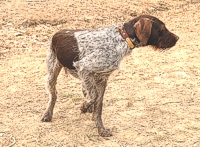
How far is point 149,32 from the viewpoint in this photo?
5.07 metres

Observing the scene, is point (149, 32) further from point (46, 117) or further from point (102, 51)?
point (46, 117)

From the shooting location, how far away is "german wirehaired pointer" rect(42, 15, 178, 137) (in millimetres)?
5047

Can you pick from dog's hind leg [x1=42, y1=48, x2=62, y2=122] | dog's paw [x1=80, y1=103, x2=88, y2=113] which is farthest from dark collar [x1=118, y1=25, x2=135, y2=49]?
dog's paw [x1=80, y1=103, x2=88, y2=113]

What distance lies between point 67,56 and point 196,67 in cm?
361

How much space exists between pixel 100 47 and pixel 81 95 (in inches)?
73.7

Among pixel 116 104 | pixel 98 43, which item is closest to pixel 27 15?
pixel 116 104

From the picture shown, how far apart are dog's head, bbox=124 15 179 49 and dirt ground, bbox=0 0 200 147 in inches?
23.4

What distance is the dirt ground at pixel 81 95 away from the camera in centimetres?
545

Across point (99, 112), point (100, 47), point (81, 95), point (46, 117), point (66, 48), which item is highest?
point (100, 47)

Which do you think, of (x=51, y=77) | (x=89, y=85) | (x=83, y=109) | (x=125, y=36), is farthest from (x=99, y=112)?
(x=125, y=36)

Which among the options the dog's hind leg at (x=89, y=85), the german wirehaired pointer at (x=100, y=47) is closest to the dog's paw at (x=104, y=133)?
the german wirehaired pointer at (x=100, y=47)

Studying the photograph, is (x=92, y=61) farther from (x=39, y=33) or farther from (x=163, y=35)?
(x=39, y=33)

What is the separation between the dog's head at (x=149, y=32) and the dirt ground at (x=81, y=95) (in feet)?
1.95

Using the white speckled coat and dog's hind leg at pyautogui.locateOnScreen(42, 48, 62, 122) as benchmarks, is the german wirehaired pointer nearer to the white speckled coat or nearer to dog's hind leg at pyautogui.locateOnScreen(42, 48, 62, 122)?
the white speckled coat
